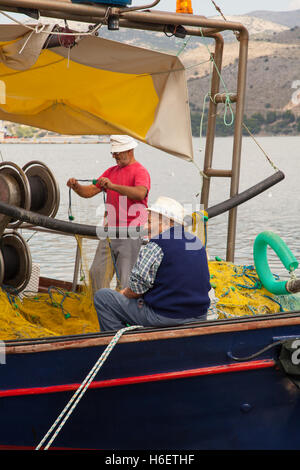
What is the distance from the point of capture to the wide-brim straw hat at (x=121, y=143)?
6.63 meters

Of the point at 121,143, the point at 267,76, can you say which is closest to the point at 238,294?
the point at 121,143

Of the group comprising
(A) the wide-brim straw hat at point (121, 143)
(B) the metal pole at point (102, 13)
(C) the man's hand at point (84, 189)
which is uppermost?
(B) the metal pole at point (102, 13)

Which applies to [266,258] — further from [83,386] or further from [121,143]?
[83,386]

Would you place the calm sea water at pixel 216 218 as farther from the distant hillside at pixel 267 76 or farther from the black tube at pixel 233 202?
the distant hillside at pixel 267 76

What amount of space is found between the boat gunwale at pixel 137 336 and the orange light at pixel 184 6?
2.89 meters

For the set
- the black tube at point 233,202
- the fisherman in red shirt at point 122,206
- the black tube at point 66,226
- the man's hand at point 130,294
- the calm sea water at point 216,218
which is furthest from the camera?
the calm sea water at point 216,218

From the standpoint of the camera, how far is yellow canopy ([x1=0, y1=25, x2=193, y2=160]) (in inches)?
231

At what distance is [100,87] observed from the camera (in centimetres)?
687

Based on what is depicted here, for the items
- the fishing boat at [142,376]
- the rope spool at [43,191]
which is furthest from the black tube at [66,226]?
the rope spool at [43,191]

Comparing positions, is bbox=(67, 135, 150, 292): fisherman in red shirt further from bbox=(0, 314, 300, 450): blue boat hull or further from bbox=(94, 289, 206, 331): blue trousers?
bbox=(0, 314, 300, 450): blue boat hull

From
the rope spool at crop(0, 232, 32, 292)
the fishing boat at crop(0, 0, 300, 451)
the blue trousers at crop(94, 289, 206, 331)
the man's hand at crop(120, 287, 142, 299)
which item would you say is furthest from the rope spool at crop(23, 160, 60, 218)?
the man's hand at crop(120, 287, 142, 299)

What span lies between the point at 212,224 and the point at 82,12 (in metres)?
17.9

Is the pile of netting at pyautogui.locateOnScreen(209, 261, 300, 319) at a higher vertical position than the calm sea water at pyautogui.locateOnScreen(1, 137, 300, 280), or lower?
higher

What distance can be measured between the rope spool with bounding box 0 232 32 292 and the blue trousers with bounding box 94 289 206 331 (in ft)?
5.62
